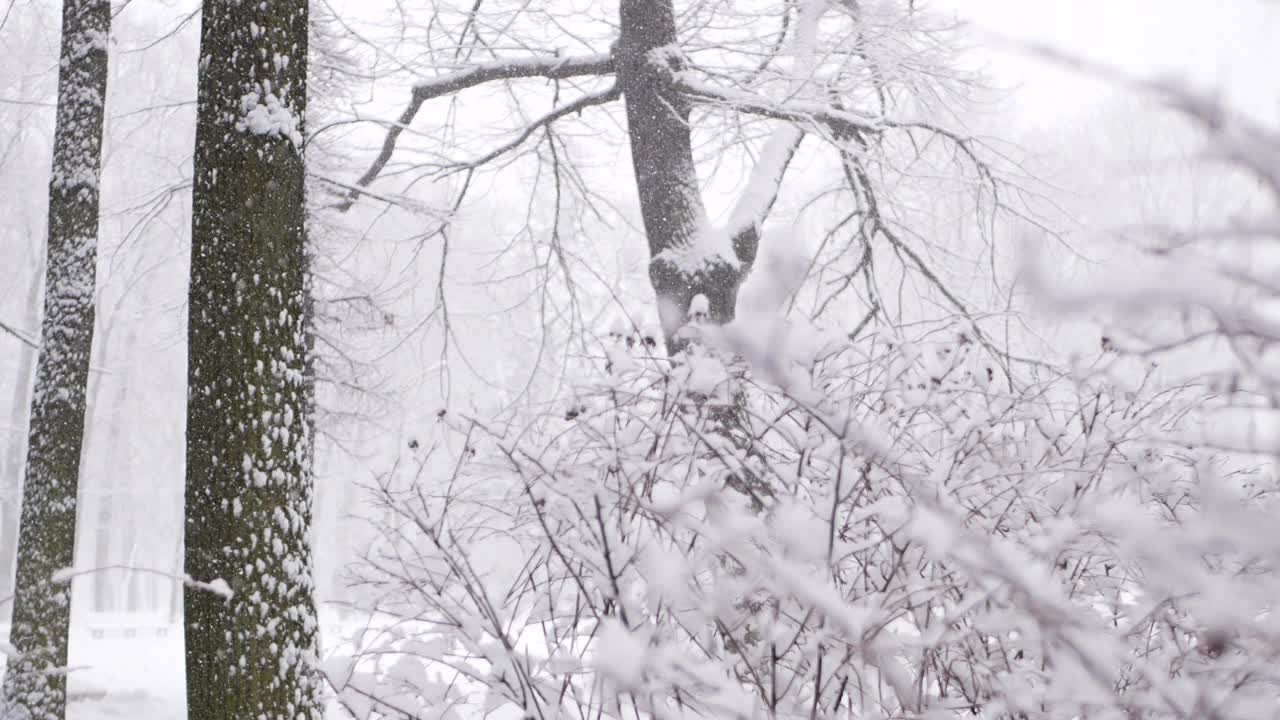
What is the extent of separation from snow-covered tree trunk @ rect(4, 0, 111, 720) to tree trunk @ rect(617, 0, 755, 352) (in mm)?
3565

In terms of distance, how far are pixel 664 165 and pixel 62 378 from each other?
4123 millimetres

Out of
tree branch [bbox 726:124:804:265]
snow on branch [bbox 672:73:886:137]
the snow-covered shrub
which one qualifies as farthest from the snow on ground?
the snow-covered shrub

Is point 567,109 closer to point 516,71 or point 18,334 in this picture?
point 516,71

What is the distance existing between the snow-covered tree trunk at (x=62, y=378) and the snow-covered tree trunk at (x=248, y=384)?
3081 mm

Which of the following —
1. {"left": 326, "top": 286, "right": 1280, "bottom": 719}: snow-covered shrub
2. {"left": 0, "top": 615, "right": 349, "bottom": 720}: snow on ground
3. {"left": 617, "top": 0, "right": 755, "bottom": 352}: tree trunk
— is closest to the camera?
{"left": 326, "top": 286, "right": 1280, "bottom": 719}: snow-covered shrub

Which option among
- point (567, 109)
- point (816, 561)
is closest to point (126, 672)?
point (567, 109)

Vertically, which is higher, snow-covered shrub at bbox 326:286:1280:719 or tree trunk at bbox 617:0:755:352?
tree trunk at bbox 617:0:755:352

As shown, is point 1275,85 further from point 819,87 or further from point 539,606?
point 819,87

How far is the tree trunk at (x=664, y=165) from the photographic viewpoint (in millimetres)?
5844

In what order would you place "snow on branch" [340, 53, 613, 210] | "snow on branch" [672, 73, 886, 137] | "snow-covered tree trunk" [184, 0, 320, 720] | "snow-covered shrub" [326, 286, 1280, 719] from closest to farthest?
1. "snow-covered shrub" [326, 286, 1280, 719]
2. "snow-covered tree trunk" [184, 0, 320, 720]
3. "snow on branch" [672, 73, 886, 137]
4. "snow on branch" [340, 53, 613, 210]

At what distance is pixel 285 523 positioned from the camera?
3387 millimetres

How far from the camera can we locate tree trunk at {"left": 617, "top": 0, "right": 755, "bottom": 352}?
230 inches

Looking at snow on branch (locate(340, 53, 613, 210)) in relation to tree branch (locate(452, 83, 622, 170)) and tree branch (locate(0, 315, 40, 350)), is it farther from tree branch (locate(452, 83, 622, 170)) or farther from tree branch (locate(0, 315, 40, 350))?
tree branch (locate(0, 315, 40, 350))

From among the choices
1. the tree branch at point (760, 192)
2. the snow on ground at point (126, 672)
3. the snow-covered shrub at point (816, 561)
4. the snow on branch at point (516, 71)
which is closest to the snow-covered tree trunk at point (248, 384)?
the snow-covered shrub at point (816, 561)
